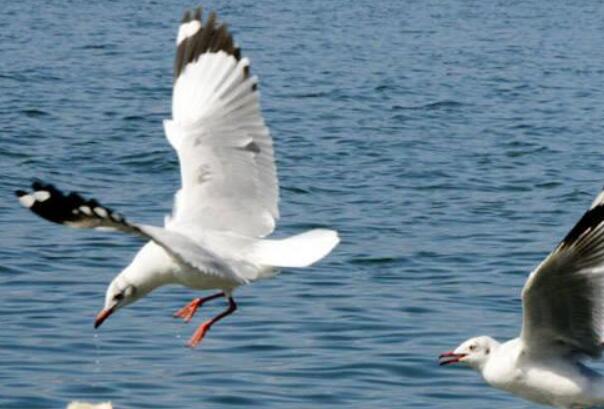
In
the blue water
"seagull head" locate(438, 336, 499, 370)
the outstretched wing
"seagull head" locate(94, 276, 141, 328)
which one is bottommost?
the blue water

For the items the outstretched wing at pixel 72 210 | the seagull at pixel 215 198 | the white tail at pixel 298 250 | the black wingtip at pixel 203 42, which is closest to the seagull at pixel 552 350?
the white tail at pixel 298 250

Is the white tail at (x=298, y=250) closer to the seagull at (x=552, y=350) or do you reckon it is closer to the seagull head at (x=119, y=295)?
the seagull head at (x=119, y=295)

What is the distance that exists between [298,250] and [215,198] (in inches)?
42.2

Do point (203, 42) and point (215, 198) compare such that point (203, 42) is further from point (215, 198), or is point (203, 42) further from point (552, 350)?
point (552, 350)

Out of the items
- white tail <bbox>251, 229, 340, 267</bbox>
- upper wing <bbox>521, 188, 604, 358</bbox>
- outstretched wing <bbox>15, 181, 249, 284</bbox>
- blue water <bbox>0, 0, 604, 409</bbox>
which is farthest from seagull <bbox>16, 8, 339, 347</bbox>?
blue water <bbox>0, 0, 604, 409</bbox>

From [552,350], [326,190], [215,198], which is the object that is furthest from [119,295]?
[326,190]

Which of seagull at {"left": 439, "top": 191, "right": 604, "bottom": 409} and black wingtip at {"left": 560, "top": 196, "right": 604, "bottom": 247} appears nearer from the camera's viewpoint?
black wingtip at {"left": 560, "top": 196, "right": 604, "bottom": 247}

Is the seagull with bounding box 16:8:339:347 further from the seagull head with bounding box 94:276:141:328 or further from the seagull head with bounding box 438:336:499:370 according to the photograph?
the seagull head with bounding box 438:336:499:370

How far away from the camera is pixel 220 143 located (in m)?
9.80

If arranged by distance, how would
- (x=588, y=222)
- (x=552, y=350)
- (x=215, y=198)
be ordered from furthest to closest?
(x=215, y=198)
(x=552, y=350)
(x=588, y=222)

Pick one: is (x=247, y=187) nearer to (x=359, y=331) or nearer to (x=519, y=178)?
(x=359, y=331)

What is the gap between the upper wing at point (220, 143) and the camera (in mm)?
9586

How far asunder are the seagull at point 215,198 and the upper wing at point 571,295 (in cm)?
99

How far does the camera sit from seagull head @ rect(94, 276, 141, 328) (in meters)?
8.98
